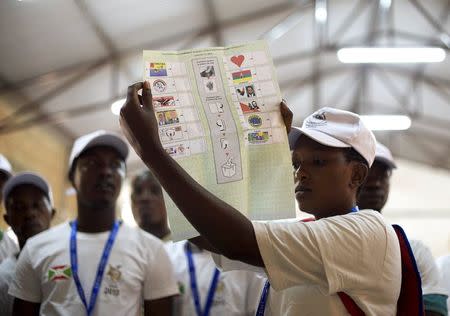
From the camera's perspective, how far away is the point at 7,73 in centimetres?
754

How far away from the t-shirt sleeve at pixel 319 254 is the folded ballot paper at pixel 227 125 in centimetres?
14

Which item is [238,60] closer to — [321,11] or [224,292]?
[224,292]

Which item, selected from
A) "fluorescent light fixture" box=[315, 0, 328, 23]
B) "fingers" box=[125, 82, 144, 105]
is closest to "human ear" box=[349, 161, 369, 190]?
"fingers" box=[125, 82, 144, 105]

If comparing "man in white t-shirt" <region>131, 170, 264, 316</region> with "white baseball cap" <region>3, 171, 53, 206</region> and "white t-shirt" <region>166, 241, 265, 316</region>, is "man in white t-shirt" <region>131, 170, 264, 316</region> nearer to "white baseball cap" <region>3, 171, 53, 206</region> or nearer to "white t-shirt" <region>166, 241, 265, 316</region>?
"white t-shirt" <region>166, 241, 265, 316</region>

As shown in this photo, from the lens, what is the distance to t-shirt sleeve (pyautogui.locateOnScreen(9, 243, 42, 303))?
222 centimetres

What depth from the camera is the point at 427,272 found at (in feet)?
6.82

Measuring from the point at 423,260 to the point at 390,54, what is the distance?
4.92 meters

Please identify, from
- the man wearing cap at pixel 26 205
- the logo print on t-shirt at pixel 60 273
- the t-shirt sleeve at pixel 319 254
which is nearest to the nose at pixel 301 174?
the t-shirt sleeve at pixel 319 254

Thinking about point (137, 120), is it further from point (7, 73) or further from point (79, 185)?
point (7, 73)

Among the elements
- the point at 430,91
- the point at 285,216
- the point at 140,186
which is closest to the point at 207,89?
the point at 285,216

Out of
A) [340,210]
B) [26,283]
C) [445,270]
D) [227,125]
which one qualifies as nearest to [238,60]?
[227,125]

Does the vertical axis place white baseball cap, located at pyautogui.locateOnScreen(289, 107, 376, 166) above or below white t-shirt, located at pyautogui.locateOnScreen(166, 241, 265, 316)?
above

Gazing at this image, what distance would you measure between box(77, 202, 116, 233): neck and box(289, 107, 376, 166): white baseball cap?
Answer: 3.72 ft

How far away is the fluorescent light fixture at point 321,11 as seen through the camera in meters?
7.91
